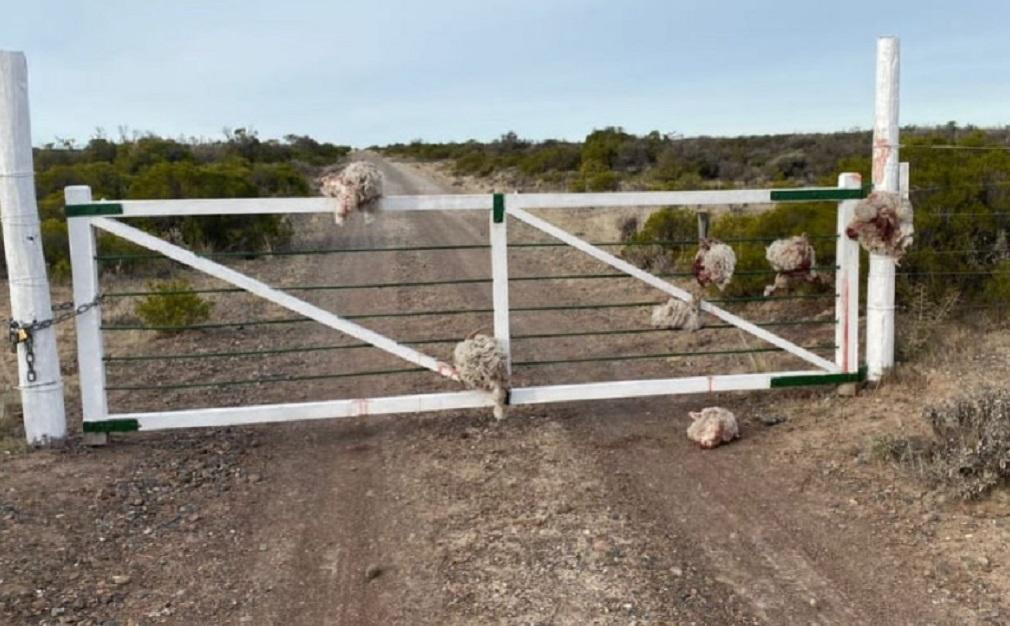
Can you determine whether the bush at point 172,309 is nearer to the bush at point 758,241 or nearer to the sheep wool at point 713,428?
the bush at point 758,241

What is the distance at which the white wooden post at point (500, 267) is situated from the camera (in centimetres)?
682

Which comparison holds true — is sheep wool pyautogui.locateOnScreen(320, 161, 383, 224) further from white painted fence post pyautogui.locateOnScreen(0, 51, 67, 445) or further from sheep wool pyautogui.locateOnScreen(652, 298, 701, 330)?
sheep wool pyautogui.locateOnScreen(652, 298, 701, 330)

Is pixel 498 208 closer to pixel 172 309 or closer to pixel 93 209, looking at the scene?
pixel 93 209

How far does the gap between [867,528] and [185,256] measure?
446 cm

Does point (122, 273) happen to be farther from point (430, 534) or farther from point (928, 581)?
point (928, 581)

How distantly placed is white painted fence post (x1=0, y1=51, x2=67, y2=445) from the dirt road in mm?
401

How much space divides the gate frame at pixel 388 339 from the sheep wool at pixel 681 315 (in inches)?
3.2

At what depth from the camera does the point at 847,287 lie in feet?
24.6

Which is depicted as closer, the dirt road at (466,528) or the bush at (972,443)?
the dirt road at (466,528)

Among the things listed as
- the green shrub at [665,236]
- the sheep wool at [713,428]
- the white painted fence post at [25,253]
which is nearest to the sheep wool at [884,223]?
the sheep wool at [713,428]

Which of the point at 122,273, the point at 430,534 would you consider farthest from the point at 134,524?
the point at 122,273

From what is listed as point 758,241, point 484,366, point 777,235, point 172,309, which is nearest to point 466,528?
point 484,366

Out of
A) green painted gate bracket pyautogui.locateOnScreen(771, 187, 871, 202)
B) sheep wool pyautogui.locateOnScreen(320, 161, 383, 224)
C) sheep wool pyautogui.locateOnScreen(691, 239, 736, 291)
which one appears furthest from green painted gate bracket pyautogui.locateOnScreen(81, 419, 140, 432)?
green painted gate bracket pyautogui.locateOnScreen(771, 187, 871, 202)

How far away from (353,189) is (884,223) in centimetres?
380
